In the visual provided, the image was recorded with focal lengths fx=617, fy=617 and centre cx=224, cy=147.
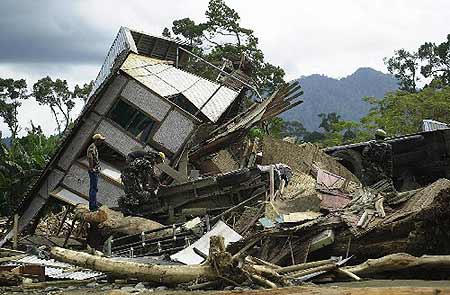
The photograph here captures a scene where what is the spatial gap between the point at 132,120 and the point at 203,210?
12.0 ft

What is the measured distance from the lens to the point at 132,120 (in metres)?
15.1

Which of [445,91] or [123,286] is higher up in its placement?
[445,91]

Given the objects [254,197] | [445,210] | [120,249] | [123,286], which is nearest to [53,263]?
[120,249]

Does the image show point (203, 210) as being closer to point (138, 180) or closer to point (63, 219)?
point (138, 180)

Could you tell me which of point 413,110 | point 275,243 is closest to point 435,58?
point 413,110

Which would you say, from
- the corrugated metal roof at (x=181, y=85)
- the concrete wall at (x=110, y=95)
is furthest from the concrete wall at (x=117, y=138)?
the corrugated metal roof at (x=181, y=85)

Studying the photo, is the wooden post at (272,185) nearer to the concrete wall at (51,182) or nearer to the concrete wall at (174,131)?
the concrete wall at (174,131)

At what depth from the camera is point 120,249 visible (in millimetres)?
10938

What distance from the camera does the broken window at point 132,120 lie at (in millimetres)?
14867

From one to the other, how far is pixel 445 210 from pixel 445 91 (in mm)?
30337

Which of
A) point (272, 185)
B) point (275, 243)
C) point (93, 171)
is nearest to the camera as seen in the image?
point (275, 243)

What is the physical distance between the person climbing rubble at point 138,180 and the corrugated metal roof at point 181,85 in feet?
9.34

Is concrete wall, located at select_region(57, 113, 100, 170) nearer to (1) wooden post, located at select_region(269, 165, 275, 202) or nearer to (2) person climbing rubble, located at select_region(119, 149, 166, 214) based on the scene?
(2) person climbing rubble, located at select_region(119, 149, 166, 214)

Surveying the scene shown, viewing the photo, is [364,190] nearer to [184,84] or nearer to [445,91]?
[184,84]
